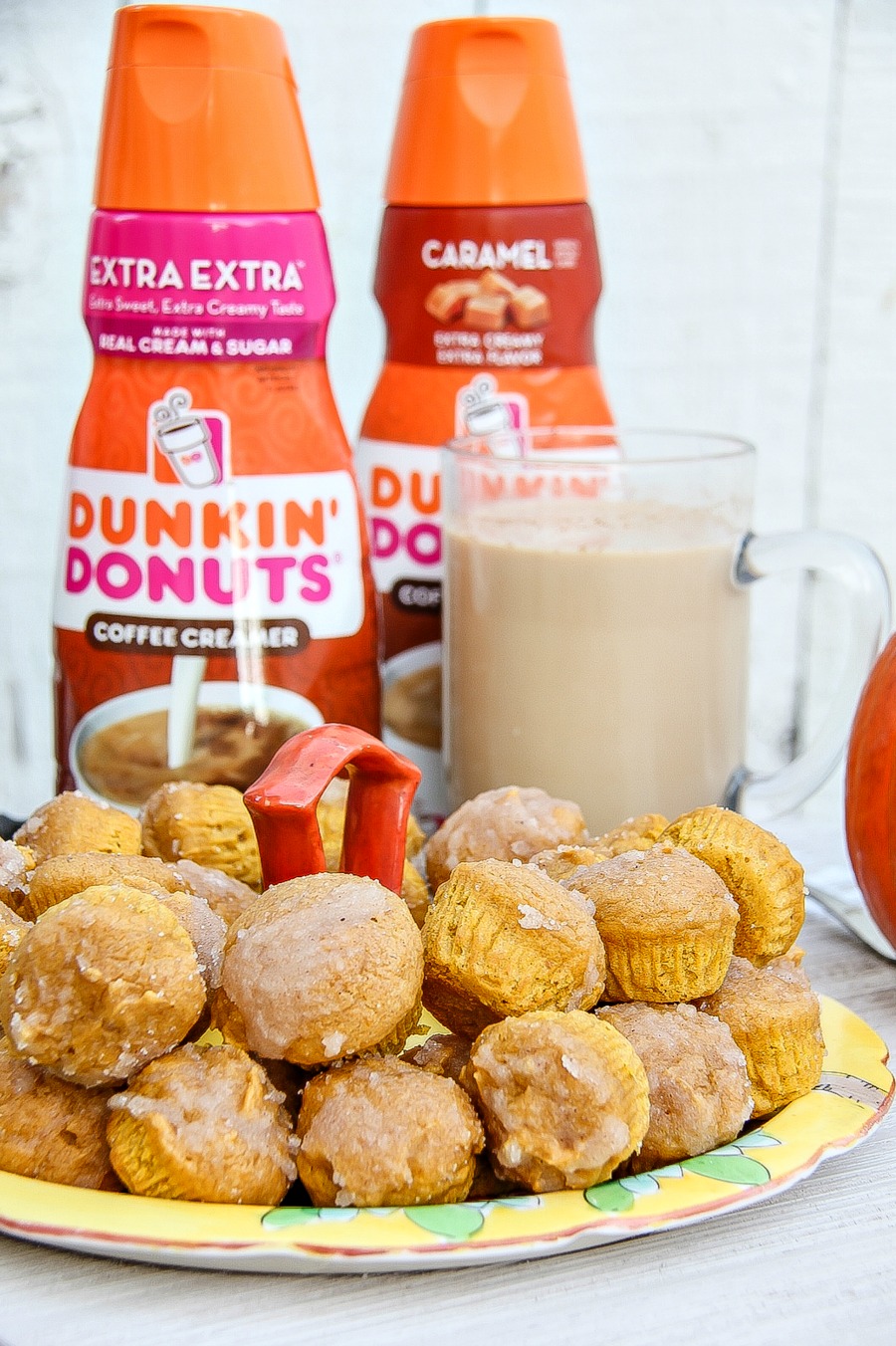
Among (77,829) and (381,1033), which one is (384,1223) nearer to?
(381,1033)

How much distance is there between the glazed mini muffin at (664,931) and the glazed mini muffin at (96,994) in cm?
15

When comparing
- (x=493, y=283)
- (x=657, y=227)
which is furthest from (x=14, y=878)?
(x=657, y=227)

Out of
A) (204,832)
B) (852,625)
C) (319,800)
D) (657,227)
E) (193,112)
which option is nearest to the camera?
(319,800)

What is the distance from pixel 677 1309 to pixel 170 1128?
0.16 metres

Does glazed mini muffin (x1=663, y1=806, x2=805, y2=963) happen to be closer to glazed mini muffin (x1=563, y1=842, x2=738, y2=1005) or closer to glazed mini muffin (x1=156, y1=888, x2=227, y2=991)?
glazed mini muffin (x1=563, y1=842, x2=738, y2=1005)

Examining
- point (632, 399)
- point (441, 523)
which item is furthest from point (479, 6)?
point (441, 523)

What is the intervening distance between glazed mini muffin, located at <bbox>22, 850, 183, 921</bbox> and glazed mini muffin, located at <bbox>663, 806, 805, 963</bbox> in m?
0.20

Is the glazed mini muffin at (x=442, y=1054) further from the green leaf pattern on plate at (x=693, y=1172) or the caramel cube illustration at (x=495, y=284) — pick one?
the caramel cube illustration at (x=495, y=284)

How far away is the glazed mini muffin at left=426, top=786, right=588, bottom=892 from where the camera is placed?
2.06 feet

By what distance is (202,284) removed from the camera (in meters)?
0.75

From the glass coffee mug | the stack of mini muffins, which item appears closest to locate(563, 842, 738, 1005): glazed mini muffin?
the stack of mini muffins

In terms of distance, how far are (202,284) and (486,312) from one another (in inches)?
7.6

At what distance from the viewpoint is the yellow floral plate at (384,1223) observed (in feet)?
1.34

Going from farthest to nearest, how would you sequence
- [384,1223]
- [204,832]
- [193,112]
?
1. [193,112]
2. [204,832]
3. [384,1223]
